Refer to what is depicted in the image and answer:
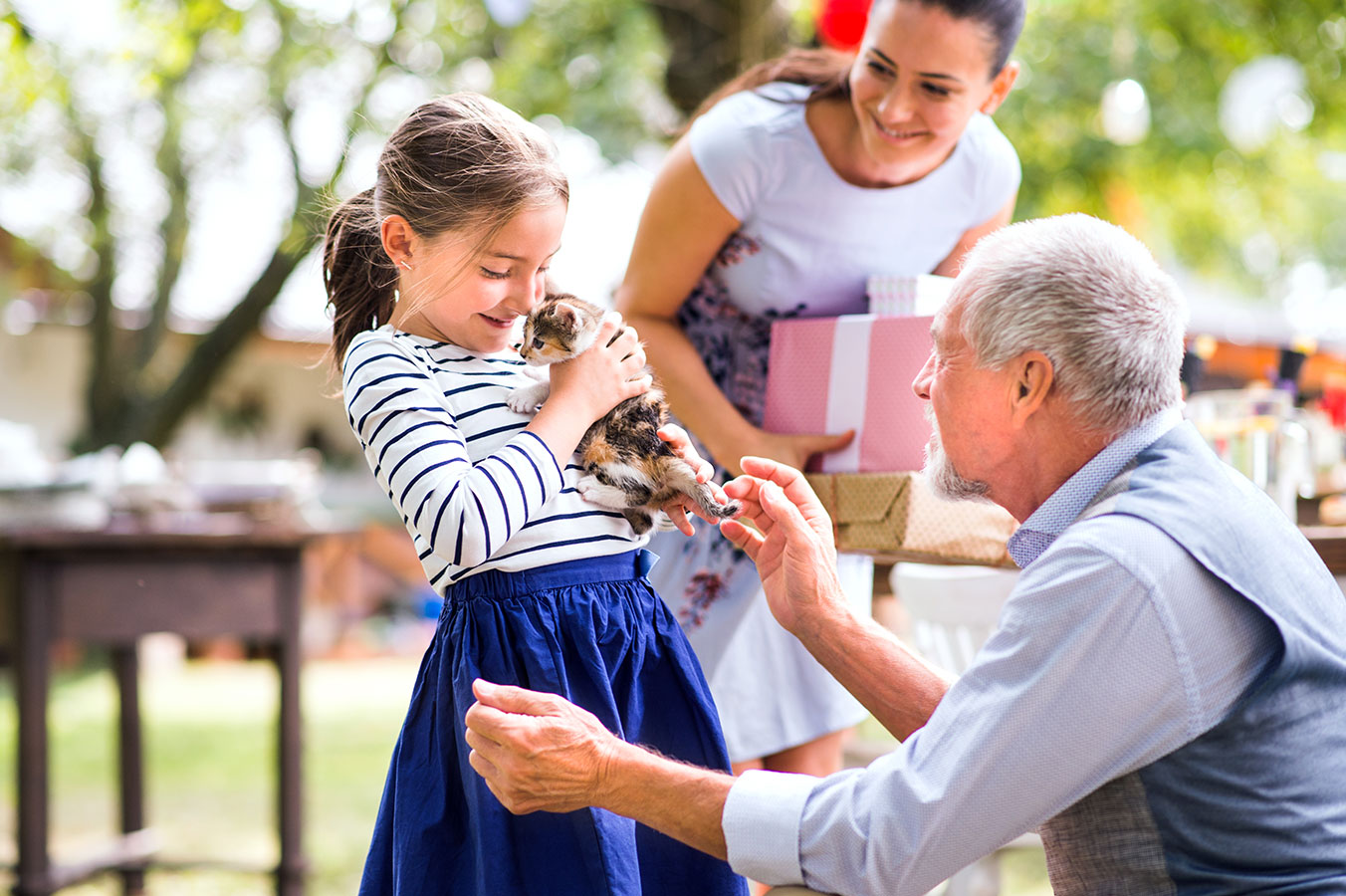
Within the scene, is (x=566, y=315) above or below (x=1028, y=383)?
above

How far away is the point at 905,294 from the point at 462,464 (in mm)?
939

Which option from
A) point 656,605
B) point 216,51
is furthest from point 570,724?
point 216,51

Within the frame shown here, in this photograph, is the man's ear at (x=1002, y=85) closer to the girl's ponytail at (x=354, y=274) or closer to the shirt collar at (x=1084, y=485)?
the shirt collar at (x=1084, y=485)

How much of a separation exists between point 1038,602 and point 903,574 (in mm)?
1753

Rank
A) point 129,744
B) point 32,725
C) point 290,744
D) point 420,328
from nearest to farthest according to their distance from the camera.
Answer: point 420,328 → point 32,725 → point 290,744 → point 129,744

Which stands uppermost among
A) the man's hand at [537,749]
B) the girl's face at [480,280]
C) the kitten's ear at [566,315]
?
the girl's face at [480,280]

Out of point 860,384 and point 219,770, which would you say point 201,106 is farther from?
point 860,384

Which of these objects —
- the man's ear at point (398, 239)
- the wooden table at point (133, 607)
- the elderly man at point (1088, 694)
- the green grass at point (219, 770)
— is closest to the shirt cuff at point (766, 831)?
the elderly man at point (1088, 694)

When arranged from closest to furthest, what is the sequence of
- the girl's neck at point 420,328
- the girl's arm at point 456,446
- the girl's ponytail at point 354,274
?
the girl's arm at point 456,446, the girl's neck at point 420,328, the girl's ponytail at point 354,274

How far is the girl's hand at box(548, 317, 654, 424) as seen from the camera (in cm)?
145

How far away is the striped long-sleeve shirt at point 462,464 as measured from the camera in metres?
1.32

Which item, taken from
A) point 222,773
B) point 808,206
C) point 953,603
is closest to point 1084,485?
point 808,206

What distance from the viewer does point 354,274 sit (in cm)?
169

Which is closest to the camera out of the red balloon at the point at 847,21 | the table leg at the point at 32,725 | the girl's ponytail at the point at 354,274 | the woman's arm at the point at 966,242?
the girl's ponytail at the point at 354,274
